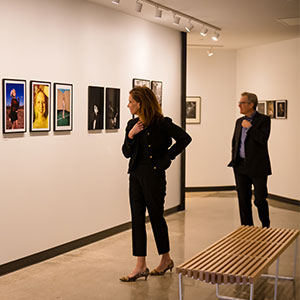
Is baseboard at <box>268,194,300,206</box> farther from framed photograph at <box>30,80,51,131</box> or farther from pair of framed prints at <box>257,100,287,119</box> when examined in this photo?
framed photograph at <box>30,80,51,131</box>

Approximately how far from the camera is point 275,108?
10820 mm

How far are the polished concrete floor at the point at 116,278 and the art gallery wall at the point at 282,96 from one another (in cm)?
281

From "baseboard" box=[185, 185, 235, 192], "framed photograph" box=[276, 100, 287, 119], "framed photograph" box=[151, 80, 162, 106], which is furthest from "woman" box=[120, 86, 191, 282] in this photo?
"baseboard" box=[185, 185, 235, 192]

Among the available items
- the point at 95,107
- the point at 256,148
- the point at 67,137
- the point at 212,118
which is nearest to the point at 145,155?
the point at 67,137

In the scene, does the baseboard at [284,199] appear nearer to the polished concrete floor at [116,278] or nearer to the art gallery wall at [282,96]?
the art gallery wall at [282,96]

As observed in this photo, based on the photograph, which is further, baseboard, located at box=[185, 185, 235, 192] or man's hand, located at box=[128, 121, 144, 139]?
baseboard, located at box=[185, 185, 235, 192]

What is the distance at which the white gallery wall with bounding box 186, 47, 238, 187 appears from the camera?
38.5 feet

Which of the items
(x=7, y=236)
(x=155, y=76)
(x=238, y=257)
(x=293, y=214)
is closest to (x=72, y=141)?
(x=7, y=236)

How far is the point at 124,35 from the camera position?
7.61 meters

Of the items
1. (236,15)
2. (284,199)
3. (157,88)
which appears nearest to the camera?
(236,15)

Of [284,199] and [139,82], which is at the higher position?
[139,82]

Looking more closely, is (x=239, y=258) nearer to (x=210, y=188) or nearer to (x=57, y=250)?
(x=57, y=250)

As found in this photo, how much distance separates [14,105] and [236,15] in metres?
3.50

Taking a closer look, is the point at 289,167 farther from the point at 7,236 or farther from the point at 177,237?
the point at 7,236
